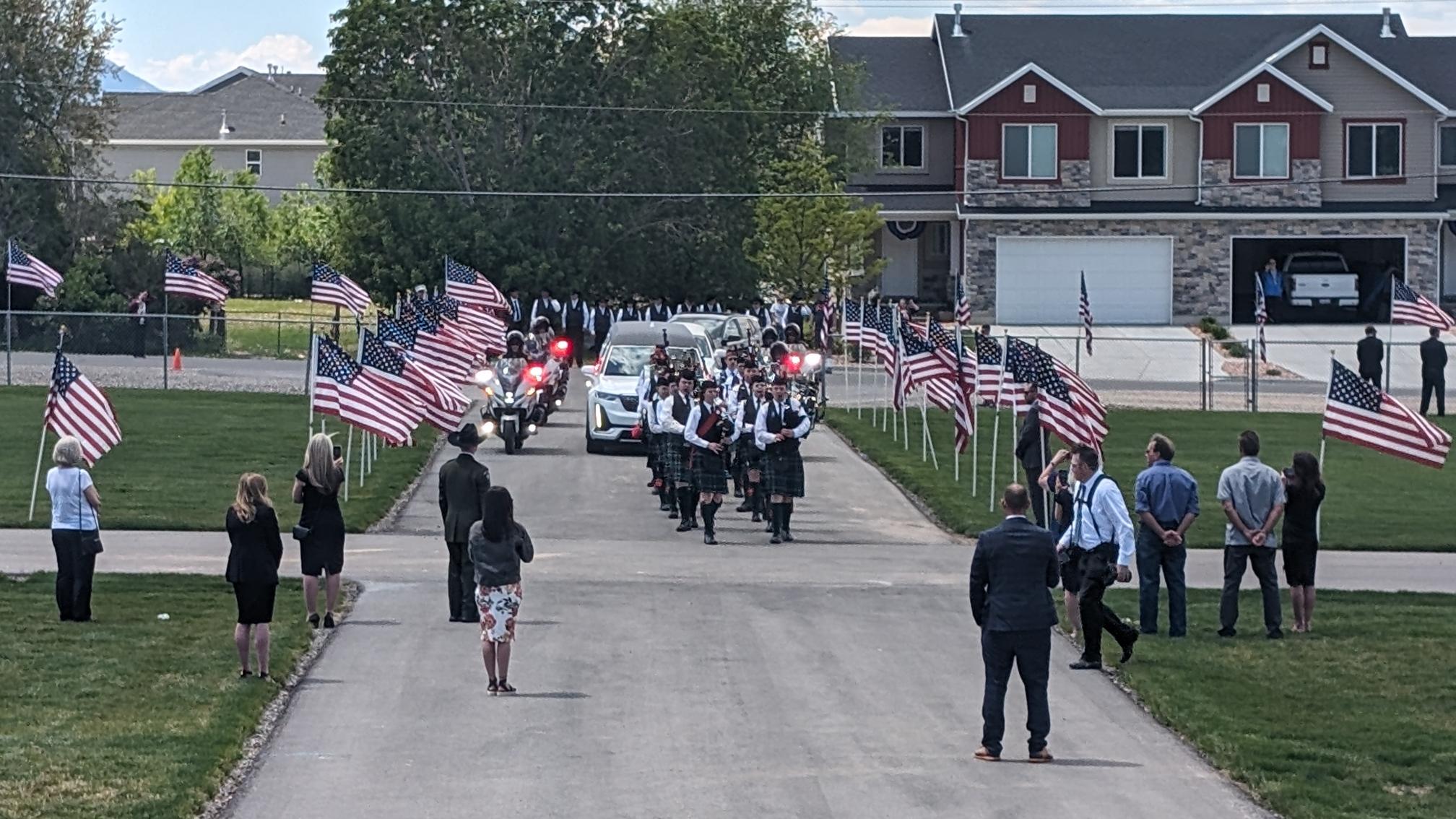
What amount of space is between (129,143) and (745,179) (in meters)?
45.9

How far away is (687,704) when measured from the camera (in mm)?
14148

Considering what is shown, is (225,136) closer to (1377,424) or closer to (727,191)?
(727,191)

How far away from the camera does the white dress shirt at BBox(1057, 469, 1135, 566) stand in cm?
1539

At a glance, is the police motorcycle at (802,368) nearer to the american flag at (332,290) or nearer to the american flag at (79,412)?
the american flag at (332,290)

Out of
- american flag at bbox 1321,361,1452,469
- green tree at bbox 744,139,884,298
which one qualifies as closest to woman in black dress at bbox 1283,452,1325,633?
american flag at bbox 1321,361,1452,469

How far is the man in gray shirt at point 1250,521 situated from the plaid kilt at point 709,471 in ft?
23.8

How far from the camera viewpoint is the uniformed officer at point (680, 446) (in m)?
24.0

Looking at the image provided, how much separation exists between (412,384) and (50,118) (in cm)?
3607

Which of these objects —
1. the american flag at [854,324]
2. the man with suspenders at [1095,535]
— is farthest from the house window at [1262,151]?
the man with suspenders at [1095,535]

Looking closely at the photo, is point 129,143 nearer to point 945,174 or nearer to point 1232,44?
point 945,174

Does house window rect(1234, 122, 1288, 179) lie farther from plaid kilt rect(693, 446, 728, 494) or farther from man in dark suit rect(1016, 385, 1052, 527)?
plaid kilt rect(693, 446, 728, 494)

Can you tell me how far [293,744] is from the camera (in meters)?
12.8

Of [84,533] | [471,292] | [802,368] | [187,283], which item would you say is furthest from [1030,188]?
[84,533]

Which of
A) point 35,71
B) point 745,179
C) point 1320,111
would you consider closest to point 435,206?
point 745,179
